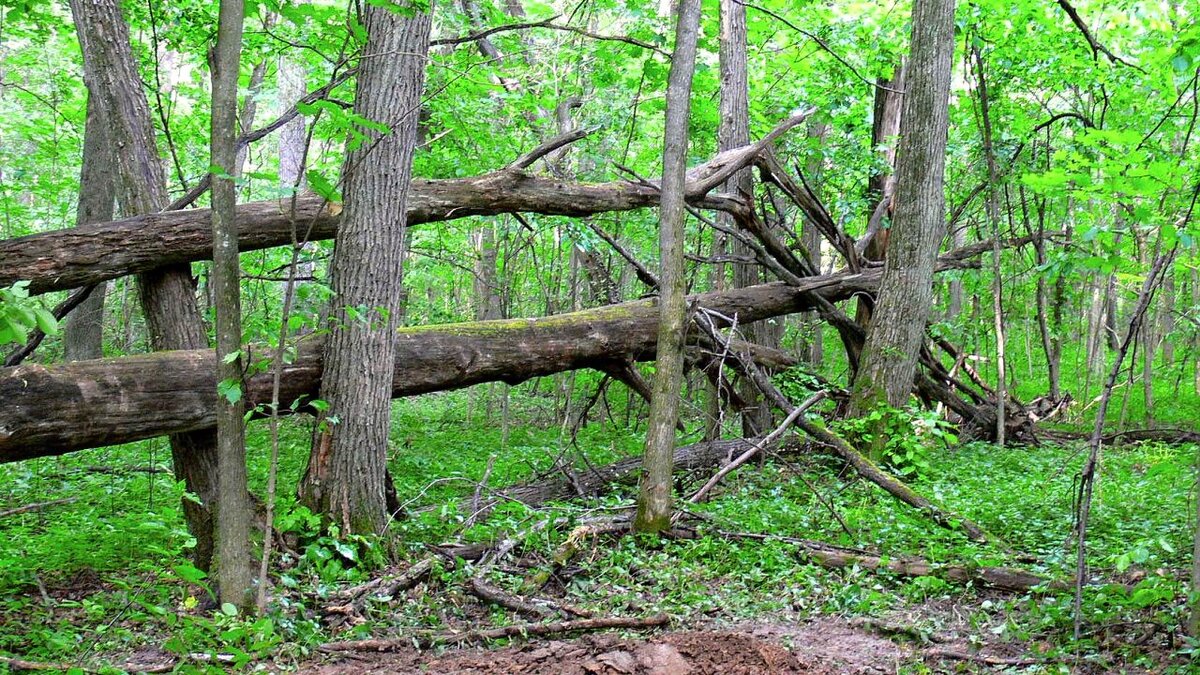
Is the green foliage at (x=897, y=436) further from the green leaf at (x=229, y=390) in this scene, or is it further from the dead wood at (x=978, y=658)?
the green leaf at (x=229, y=390)

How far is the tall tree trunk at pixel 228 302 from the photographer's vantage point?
3422 mm

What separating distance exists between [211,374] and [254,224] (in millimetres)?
1416

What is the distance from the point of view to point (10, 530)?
18.1 ft

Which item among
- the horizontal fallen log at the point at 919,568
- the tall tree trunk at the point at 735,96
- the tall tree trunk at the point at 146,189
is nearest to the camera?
the horizontal fallen log at the point at 919,568

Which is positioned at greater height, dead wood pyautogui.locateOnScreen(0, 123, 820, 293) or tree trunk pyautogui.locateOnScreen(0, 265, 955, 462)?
dead wood pyautogui.locateOnScreen(0, 123, 820, 293)

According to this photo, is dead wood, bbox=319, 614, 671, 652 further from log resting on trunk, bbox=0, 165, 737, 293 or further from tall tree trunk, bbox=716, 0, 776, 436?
tall tree trunk, bbox=716, 0, 776, 436

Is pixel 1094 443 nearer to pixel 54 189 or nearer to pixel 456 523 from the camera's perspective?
pixel 456 523

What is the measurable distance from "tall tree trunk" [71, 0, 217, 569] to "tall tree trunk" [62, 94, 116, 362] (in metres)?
3.99

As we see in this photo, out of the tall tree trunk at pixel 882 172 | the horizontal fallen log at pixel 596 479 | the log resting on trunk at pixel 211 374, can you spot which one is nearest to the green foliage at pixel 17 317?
the log resting on trunk at pixel 211 374

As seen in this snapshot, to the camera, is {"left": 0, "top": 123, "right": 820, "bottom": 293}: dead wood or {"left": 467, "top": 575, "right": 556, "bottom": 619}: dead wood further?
{"left": 0, "top": 123, "right": 820, "bottom": 293}: dead wood

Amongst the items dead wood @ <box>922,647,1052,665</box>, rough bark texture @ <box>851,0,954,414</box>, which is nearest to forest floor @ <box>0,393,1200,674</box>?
dead wood @ <box>922,647,1052,665</box>

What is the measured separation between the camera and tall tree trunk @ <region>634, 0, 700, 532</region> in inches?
211

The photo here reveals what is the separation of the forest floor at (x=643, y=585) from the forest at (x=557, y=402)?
0.03m

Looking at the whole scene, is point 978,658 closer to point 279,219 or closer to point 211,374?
point 211,374
